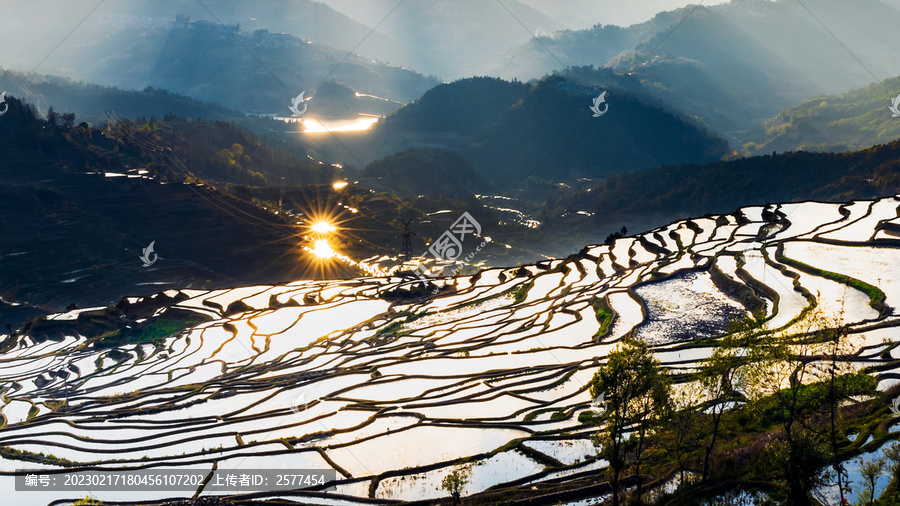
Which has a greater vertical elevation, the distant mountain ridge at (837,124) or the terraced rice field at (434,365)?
the distant mountain ridge at (837,124)

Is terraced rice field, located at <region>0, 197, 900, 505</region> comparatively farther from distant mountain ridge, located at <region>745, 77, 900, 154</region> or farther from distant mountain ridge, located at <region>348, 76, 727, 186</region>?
distant mountain ridge, located at <region>745, 77, 900, 154</region>

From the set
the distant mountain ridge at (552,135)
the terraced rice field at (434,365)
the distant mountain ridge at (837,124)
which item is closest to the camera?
the terraced rice field at (434,365)

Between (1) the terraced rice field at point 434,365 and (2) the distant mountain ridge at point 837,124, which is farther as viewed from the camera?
(2) the distant mountain ridge at point 837,124

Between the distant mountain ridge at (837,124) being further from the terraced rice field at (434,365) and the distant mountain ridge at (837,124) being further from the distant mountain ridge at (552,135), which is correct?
the terraced rice field at (434,365)

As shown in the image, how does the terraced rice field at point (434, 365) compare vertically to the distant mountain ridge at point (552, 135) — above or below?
below

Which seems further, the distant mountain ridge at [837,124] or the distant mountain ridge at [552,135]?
the distant mountain ridge at [552,135]

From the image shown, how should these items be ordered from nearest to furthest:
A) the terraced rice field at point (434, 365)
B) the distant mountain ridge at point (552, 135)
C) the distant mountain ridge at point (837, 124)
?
1. the terraced rice field at point (434, 365)
2. the distant mountain ridge at point (837, 124)
3. the distant mountain ridge at point (552, 135)

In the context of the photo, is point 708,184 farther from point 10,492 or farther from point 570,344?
point 10,492

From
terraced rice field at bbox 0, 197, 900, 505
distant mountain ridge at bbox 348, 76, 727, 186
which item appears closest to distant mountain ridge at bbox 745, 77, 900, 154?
distant mountain ridge at bbox 348, 76, 727, 186

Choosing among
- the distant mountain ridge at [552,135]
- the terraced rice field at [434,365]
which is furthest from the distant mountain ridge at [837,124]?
the terraced rice field at [434,365]
